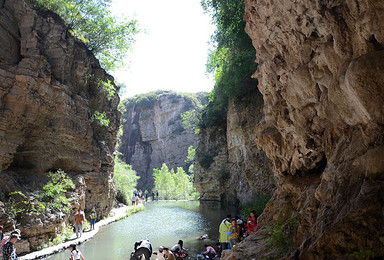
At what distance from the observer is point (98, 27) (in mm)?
21234

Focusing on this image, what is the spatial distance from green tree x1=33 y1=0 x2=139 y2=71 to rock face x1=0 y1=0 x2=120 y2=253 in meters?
2.94

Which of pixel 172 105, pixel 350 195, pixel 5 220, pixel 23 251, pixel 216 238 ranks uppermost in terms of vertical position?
pixel 172 105

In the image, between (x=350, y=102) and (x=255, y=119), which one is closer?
(x=350, y=102)

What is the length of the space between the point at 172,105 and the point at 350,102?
251 feet

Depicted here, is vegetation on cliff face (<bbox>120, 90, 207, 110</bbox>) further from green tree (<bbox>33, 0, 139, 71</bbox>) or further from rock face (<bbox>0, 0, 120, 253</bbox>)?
rock face (<bbox>0, 0, 120, 253</bbox>)

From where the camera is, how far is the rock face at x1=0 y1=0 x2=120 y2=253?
12.3 meters

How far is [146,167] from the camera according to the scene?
3157 inches

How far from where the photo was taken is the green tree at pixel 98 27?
1958 centimetres

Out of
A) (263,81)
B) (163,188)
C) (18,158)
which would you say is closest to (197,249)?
(263,81)

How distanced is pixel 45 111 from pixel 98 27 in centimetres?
1012

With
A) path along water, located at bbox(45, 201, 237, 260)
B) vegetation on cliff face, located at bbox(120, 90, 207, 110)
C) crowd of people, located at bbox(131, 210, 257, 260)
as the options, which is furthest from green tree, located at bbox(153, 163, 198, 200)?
crowd of people, located at bbox(131, 210, 257, 260)

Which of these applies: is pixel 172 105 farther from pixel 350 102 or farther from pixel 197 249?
pixel 350 102

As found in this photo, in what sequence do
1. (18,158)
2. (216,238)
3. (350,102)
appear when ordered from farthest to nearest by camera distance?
(18,158)
(216,238)
(350,102)

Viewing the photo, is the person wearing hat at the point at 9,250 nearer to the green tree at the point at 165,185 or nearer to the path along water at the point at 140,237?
the path along water at the point at 140,237
